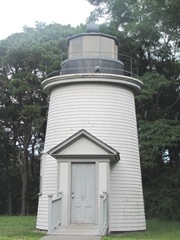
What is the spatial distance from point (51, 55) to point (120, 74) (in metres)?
11.1

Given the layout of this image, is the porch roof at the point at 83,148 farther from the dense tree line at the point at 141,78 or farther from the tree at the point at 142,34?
the tree at the point at 142,34

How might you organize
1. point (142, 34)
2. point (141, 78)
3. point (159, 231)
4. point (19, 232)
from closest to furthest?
point (19, 232)
point (159, 231)
point (141, 78)
point (142, 34)

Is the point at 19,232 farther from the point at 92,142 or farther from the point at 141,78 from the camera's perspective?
the point at 141,78

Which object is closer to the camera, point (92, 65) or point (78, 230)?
point (78, 230)

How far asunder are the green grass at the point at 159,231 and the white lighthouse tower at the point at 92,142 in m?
0.45

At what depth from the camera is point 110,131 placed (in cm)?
1431

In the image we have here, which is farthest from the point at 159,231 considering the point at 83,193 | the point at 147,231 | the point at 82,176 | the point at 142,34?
the point at 142,34

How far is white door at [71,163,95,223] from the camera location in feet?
42.8

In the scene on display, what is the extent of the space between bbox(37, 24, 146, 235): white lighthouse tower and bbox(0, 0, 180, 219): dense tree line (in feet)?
12.4

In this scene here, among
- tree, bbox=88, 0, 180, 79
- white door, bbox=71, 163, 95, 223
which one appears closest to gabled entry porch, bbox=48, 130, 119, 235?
white door, bbox=71, 163, 95, 223

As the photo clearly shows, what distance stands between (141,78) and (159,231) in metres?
8.38

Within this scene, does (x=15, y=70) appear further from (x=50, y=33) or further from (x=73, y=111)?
(x=73, y=111)

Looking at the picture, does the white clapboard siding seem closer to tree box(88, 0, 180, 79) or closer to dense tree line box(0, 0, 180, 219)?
dense tree line box(0, 0, 180, 219)

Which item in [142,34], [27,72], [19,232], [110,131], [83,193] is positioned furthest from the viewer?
[27,72]
